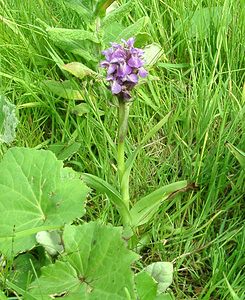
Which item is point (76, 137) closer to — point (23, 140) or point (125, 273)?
point (23, 140)

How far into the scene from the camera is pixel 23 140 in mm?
1619

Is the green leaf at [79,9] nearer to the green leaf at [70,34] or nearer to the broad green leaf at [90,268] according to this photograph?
the green leaf at [70,34]

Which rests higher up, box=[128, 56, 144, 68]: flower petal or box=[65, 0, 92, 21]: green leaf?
box=[65, 0, 92, 21]: green leaf

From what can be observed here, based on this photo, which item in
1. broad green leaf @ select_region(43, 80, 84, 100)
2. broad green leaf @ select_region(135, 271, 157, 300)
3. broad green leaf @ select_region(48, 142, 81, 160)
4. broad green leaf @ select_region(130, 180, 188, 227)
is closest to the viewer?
broad green leaf @ select_region(135, 271, 157, 300)

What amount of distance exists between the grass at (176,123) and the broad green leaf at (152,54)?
0.10 m

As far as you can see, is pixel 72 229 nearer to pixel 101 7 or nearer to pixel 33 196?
pixel 33 196

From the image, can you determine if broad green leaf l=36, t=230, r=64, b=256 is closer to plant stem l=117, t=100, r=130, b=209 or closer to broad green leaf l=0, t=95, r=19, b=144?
plant stem l=117, t=100, r=130, b=209

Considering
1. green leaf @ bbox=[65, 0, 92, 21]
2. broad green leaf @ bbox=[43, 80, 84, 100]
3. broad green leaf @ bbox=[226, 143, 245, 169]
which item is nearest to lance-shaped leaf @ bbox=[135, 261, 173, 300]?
broad green leaf @ bbox=[226, 143, 245, 169]

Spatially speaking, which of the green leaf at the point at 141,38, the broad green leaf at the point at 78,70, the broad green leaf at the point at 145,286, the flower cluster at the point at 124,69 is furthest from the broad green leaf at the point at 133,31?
the broad green leaf at the point at 145,286

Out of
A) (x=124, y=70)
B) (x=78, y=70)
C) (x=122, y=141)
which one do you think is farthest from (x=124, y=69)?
(x=78, y=70)

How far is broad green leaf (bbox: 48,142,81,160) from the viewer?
5.03ft

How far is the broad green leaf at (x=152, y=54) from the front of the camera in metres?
1.59

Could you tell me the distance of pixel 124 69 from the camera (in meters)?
1.29

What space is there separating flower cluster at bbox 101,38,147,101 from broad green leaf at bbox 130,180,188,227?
0.79 ft
